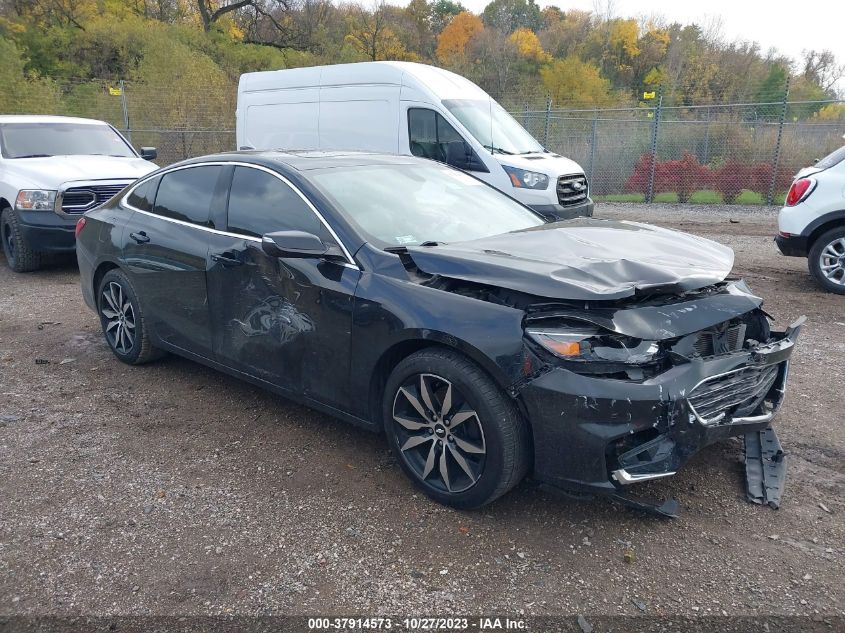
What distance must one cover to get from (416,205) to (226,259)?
3.97 feet

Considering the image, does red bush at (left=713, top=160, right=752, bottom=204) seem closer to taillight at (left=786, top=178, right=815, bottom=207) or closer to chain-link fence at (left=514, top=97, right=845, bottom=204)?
chain-link fence at (left=514, top=97, right=845, bottom=204)

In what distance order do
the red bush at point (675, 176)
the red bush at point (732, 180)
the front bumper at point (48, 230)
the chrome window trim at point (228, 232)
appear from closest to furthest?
the chrome window trim at point (228, 232), the front bumper at point (48, 230), the red bush at point (732, 180), the red bush at point (675, 176)

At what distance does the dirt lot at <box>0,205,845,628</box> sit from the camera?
2.63m

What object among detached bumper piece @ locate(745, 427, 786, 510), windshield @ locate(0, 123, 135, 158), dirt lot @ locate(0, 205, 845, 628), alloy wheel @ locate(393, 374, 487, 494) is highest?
windshield @ locate(0, 123, 135, 158)

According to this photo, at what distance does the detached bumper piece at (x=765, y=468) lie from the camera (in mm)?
3219

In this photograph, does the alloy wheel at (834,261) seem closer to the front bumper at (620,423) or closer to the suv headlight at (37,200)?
the front bumper at (620,423)

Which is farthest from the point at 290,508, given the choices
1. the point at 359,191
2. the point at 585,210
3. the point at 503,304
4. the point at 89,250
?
the point at 585,210

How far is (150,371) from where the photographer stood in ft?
16.6

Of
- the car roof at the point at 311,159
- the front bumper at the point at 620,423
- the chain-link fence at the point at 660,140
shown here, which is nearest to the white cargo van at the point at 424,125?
the car roof at the point at 311,159

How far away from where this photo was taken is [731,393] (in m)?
3.08

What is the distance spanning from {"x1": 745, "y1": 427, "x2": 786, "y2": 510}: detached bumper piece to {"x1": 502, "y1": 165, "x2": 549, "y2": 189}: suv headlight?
20.5 ft

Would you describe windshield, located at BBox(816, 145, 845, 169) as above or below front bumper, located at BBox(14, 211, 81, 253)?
above

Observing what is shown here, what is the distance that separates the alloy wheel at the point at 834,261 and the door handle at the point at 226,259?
21.4ft

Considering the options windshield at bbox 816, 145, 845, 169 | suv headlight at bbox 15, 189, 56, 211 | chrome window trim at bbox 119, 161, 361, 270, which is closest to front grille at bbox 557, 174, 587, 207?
windshield at bbox 816, 145, 845, 169
